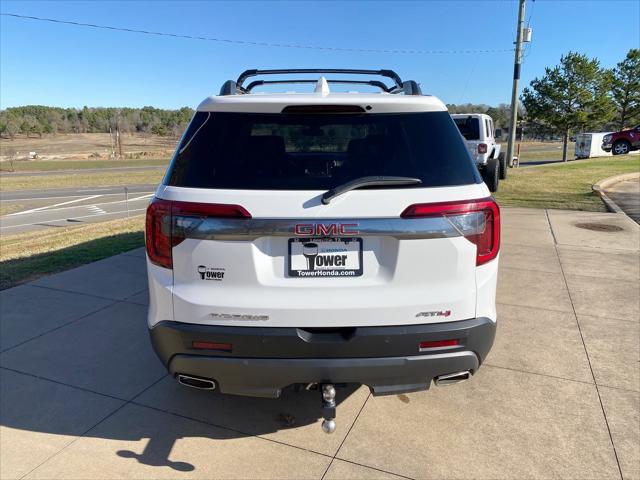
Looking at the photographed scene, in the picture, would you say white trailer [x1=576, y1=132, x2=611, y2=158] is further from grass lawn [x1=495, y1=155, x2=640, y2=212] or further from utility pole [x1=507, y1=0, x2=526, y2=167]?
utility pole [x1=507, y1=0, x2=526, y2=167]

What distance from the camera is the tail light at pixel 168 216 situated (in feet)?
7.29

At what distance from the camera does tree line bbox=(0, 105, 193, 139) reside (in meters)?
121

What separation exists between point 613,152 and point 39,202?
110ft

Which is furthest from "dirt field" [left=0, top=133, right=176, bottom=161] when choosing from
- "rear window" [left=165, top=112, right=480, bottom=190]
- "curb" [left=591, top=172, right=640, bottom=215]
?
"rear window" [left=165, top=112, right=480, bottom=190]

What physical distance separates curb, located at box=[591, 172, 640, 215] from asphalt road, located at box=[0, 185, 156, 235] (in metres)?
13.8

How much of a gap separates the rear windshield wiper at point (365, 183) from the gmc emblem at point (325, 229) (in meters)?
0.11

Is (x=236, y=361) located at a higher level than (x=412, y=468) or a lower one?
higher

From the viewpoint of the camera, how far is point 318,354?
229 centimetres

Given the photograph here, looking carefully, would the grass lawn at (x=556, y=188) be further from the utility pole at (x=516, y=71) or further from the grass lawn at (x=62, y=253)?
the grass lawn at (x=62, y=253)

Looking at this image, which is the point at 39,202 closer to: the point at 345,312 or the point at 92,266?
the point at 92,266

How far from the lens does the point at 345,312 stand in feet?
7.43

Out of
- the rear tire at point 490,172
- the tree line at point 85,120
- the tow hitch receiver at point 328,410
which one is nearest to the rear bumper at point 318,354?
the tow hitch receiver at point 328,410

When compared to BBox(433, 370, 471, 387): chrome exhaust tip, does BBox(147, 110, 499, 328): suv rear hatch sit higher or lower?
higher

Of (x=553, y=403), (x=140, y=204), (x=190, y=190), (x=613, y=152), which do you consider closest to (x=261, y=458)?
(x=190, y=190)
